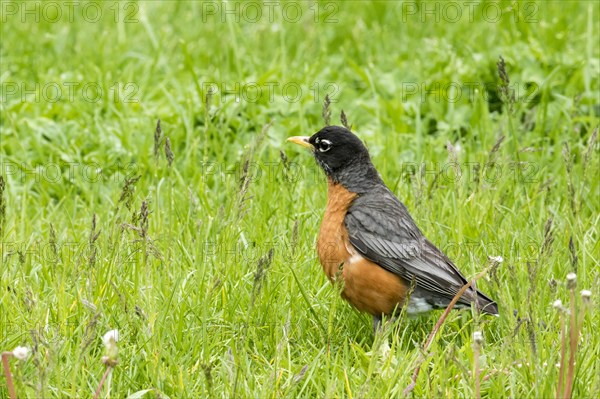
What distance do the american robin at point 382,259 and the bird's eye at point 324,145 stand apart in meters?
0.28

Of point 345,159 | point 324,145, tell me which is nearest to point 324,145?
point 324,145

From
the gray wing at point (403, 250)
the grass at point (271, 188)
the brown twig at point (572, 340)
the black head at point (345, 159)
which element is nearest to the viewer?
the brown twig at point (572, 340)

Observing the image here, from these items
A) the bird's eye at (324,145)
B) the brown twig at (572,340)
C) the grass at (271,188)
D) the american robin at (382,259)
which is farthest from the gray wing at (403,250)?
the brown twig at (572,340)

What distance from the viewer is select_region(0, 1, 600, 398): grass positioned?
380 cm

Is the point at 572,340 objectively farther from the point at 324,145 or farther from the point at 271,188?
the point at 271,188

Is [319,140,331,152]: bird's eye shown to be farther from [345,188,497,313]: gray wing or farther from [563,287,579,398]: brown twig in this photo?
[563,287,579,398]: brown twig

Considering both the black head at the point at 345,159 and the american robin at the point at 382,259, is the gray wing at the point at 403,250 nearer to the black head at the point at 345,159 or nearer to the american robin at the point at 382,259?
the american robin at the point at 382,259

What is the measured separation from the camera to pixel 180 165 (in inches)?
253

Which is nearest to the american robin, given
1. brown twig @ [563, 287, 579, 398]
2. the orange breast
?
the orange breast

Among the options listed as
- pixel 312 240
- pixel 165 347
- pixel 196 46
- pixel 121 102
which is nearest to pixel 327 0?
pixel 196 46

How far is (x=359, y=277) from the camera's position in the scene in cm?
459

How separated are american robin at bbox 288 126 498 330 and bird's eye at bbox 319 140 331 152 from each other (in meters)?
0.28

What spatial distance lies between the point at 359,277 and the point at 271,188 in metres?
1.36

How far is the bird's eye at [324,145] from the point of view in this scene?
203 inches
